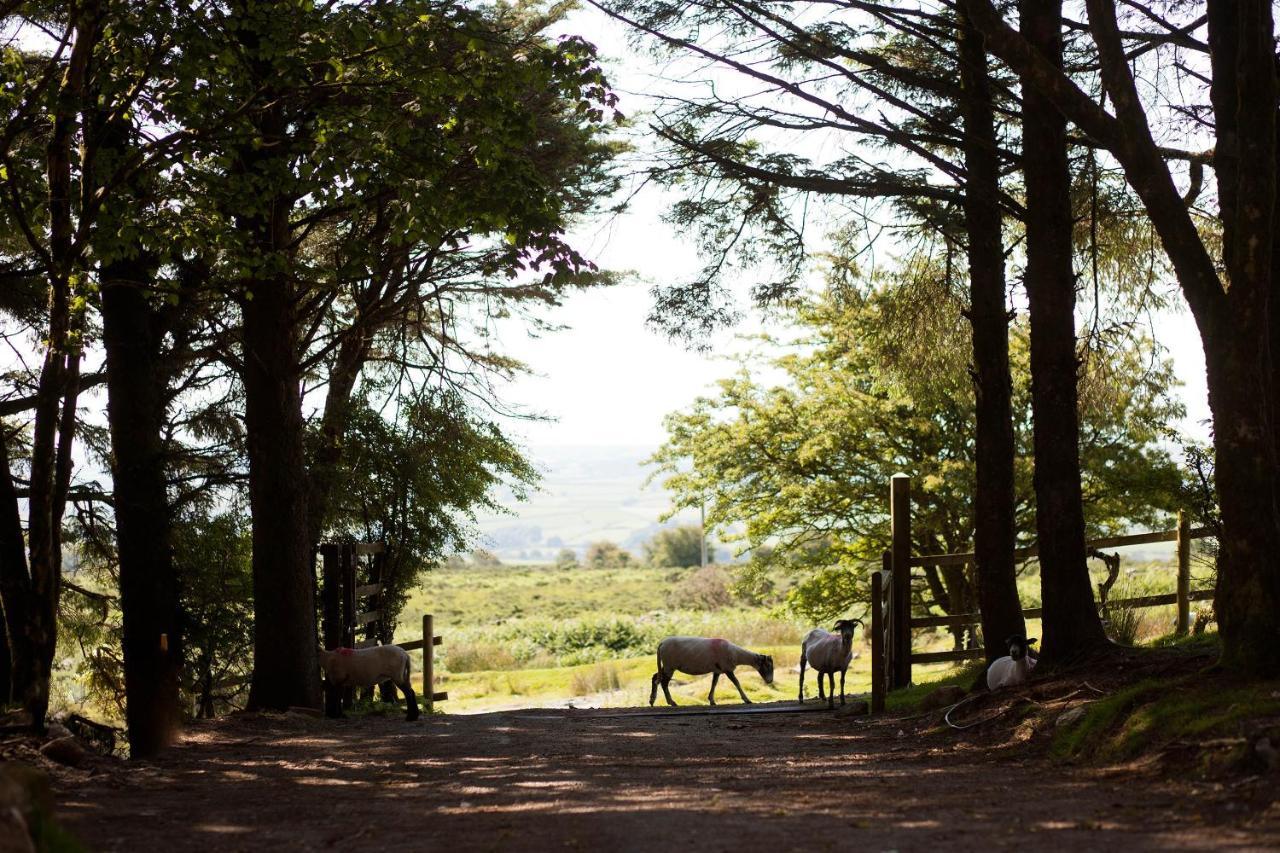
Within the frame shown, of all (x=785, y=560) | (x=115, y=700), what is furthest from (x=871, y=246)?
(x=785, y=560)

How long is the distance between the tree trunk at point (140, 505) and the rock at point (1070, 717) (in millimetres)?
7714

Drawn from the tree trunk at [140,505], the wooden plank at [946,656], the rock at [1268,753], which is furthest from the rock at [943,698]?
the tree trunk at [140,505]

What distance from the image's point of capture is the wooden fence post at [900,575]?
45.1 ft

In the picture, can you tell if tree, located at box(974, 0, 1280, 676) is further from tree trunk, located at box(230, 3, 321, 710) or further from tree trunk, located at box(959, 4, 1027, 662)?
tree trunk, located at box(230, 3, 321, 710)

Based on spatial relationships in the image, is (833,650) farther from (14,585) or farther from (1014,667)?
(14,585)

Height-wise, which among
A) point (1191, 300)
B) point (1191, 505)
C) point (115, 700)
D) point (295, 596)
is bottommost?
point (115, 700)

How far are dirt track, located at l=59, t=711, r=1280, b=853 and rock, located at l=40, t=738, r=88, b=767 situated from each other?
1.04 ft

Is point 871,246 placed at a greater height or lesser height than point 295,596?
greater

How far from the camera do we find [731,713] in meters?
14.2

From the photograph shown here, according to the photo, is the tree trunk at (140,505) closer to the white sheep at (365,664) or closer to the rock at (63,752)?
the white sheep at (365,664)

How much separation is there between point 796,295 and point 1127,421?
1246cm

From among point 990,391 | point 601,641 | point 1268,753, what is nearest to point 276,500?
point 990,391

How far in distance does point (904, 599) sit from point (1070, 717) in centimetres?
569

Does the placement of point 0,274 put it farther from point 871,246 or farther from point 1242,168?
point 1242,168
